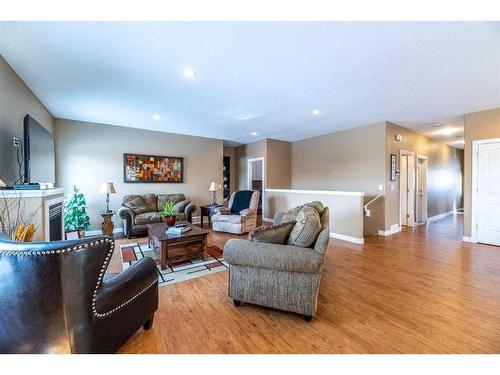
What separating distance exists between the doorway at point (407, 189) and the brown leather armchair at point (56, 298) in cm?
604

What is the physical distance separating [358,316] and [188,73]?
3095mm

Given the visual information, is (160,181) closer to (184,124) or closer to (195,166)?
(195,166)

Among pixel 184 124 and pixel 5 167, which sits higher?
pixel 184 124

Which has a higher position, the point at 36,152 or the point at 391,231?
the point at 36,152

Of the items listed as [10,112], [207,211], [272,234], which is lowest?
[207,211]

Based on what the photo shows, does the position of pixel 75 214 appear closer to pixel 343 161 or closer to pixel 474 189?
pixel 343 161

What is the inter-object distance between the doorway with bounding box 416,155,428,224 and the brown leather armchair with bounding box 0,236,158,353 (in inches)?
285

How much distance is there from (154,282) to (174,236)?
122cm

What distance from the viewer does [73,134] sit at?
4.70m

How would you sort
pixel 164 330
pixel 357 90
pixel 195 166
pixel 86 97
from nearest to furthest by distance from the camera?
pixel 164 330
pixel 357 90
pixel 86 97
pixel 195 166

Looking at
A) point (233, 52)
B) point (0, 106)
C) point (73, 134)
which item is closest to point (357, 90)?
point (233, 52)

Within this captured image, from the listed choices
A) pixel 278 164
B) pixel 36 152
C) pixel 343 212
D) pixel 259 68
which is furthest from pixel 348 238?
pixel 36 152

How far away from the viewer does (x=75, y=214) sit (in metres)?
4.20

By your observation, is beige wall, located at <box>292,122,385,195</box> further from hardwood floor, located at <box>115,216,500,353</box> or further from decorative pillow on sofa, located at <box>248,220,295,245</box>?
decorative pillow on sofa, located at <box>248,220,295,245</box>
